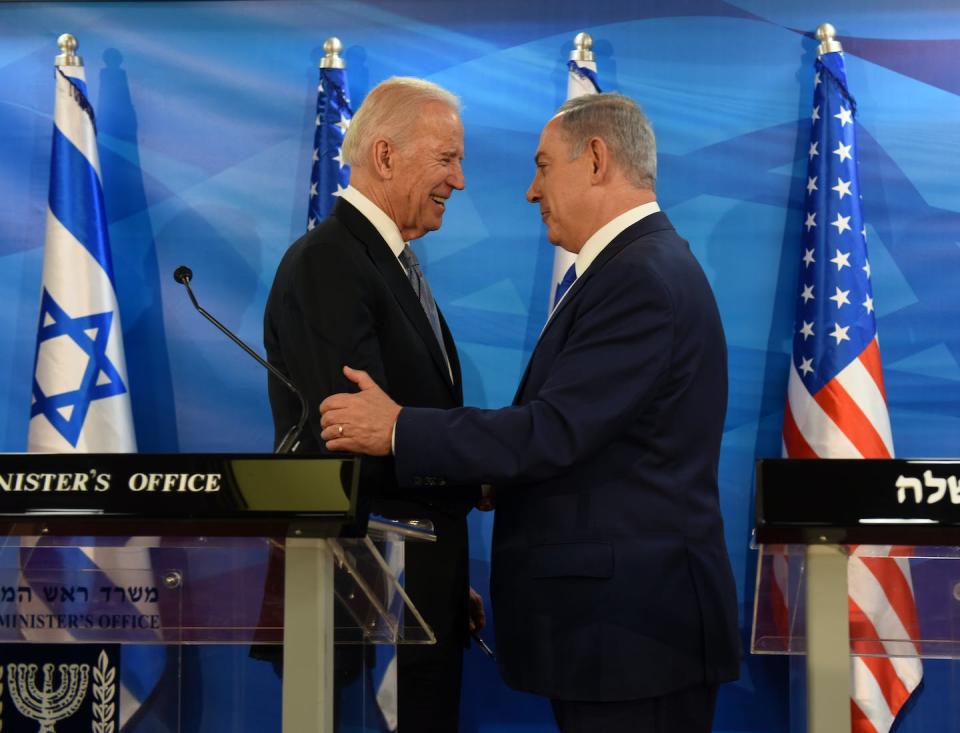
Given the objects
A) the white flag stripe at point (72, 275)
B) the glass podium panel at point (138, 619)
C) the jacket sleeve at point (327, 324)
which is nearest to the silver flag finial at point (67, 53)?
the white flag stripe at point (72, 275)

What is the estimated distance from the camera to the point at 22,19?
4.09 m

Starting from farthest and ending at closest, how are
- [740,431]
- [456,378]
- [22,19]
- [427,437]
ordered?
[22,19] → [740,431] → [456,378] → [427,437]

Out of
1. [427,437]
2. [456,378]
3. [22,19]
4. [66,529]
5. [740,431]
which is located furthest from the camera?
[22,19]

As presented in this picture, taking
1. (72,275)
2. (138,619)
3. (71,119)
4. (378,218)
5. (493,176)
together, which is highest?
(71,119)

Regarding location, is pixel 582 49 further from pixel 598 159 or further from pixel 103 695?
pixel 103 695

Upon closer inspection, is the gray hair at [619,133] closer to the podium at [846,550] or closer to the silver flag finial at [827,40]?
the podium at [846,550]

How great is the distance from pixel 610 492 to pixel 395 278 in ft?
2.09

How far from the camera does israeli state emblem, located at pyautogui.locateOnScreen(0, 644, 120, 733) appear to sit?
157cm

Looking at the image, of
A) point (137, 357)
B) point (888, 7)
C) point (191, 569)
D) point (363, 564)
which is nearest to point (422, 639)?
point (363, 564)

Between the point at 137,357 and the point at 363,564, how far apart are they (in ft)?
8.42

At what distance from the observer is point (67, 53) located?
3.81m

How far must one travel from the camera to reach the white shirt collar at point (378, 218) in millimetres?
2432

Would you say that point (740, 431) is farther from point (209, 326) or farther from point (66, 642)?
point (66, 642)

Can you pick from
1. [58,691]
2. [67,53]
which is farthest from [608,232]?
[67,53]
